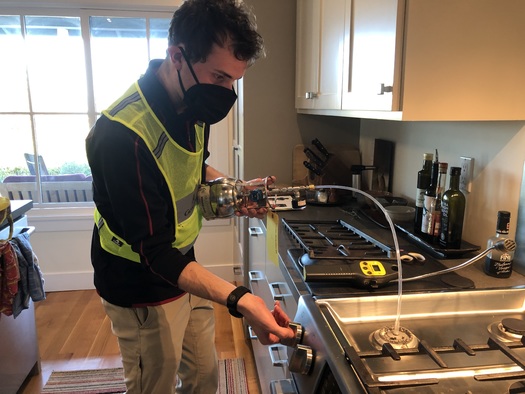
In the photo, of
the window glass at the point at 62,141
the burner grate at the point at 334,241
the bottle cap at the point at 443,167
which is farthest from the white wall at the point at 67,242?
the bottle cap at the point at 443,167

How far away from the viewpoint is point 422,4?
1099mm

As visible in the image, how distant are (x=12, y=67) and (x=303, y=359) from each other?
9.57 ft

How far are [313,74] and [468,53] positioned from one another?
0.91 metres

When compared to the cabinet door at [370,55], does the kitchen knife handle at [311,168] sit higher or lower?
lower

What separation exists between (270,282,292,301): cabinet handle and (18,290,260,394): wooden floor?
2.71 feet

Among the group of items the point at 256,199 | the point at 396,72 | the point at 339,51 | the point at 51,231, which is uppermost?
the point at 339,51

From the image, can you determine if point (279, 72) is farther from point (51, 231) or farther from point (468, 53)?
point (51, 231)

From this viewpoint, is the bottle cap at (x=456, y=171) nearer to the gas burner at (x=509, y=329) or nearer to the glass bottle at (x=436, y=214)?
the glass bottle at (x=436, y=214)

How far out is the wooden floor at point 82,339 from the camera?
87.3 inches

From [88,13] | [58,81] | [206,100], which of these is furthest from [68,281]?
[206,100]

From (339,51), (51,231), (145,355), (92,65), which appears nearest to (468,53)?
(339,51)

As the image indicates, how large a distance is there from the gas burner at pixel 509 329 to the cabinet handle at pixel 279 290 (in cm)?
54

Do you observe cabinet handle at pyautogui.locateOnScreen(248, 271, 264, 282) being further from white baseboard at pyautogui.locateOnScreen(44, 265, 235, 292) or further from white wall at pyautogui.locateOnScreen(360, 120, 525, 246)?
white baseboard at pyautogui.locateOnScreen(44, 265, 235, 292)

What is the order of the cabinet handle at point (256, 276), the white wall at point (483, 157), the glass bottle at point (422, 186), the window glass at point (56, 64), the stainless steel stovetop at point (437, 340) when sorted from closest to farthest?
1. the stainless steel stovetop at point (437, 340)
2. the white wall at point (483, 157)
3. the glass bottle at point (422, 186)
4. the cabinet handle at point (256, 276)
5. the window glass at point (56, 64)
